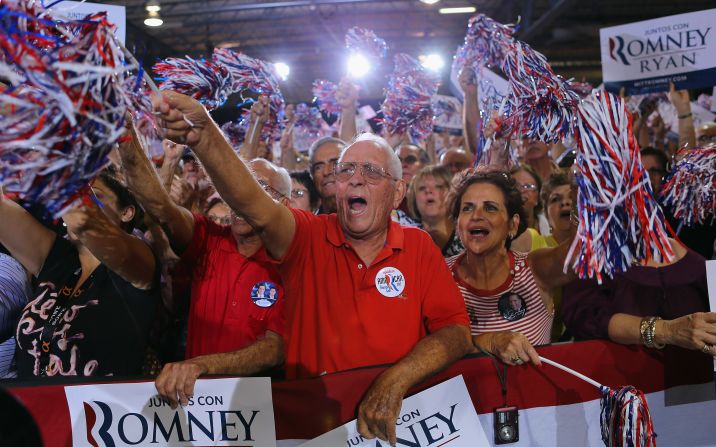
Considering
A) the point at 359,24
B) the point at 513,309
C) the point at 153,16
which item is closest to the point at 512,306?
the point at 513,309

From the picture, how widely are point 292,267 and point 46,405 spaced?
90 cm

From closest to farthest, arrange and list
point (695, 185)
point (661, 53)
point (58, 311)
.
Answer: point (58, 311) → point (695, 185) → point (661, 53)

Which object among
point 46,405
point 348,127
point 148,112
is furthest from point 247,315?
point 348,127

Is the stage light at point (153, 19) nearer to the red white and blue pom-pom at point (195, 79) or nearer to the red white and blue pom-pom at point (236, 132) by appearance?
the red white and blue pom-pom at point (236, 132)

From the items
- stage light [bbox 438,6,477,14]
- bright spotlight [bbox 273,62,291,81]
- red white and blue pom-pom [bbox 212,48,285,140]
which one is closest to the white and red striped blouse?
red white and blue pom-pom [bbox 212,48,285,140]

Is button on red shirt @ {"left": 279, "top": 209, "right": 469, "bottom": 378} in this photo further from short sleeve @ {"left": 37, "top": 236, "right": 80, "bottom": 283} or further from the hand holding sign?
short sleeve @ {"left": 37, "top": 236, "right": 80, "bottom": 283}

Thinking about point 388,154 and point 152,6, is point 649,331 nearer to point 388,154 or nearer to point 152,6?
point 388,154

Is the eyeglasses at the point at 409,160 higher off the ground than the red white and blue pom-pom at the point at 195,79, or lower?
higher

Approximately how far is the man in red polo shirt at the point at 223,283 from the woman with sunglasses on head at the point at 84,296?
0.19 metres

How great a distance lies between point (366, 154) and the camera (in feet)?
8.42

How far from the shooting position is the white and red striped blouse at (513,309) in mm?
2943

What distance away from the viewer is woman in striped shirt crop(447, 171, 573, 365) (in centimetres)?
295

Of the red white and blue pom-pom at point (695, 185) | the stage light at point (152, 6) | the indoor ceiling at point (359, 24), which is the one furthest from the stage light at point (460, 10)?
the red white and blue pom-pom at point (695, 185)

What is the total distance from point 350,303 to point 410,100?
132 inches
